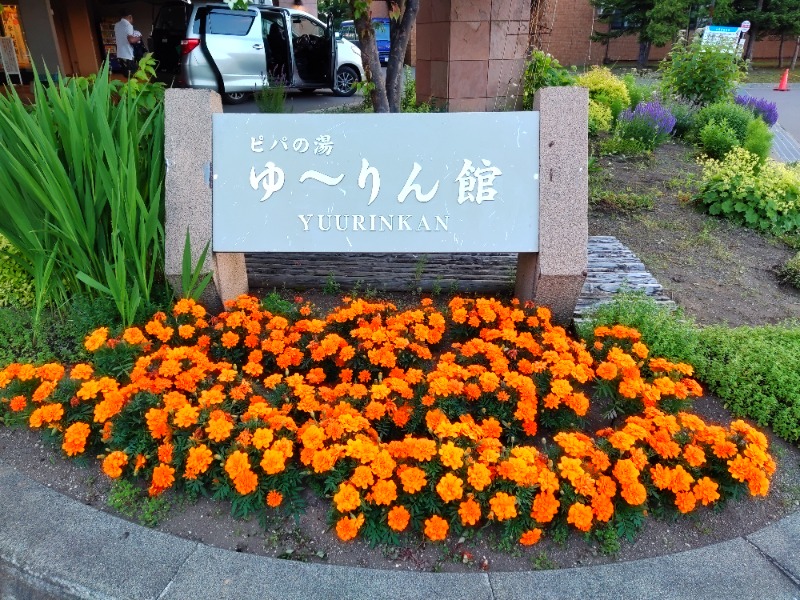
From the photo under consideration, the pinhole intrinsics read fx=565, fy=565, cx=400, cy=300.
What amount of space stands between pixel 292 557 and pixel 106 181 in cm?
189

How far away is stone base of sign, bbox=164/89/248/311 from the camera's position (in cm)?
277

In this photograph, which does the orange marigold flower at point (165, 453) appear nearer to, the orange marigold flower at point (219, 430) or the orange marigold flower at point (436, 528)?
the orange marigold flower at point (219, 430)

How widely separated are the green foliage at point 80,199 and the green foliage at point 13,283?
0.16 metres

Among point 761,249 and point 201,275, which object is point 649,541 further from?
point 761,249

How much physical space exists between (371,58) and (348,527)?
411 centimetres

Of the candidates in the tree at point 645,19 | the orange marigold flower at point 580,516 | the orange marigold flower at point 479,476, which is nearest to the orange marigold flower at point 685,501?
the orange marigold flower at point 580,516

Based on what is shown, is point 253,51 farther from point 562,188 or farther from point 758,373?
point 758,373

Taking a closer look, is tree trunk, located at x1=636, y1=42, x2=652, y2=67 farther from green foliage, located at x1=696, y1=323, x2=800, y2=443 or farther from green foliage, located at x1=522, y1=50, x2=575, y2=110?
green foliage, located at x1=696, y1=323, x2=800, y2=443

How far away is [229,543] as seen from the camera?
1.77 metres

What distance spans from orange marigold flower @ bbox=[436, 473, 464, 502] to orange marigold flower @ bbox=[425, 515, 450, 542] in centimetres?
7

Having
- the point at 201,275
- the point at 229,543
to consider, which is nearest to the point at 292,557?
the point at 229,543

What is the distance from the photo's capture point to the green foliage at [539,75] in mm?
6820

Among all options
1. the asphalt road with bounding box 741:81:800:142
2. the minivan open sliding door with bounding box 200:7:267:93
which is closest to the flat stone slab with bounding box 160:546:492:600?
the minivan open sliding door with bounding box 200:7:267:93

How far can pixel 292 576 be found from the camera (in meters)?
1.62
